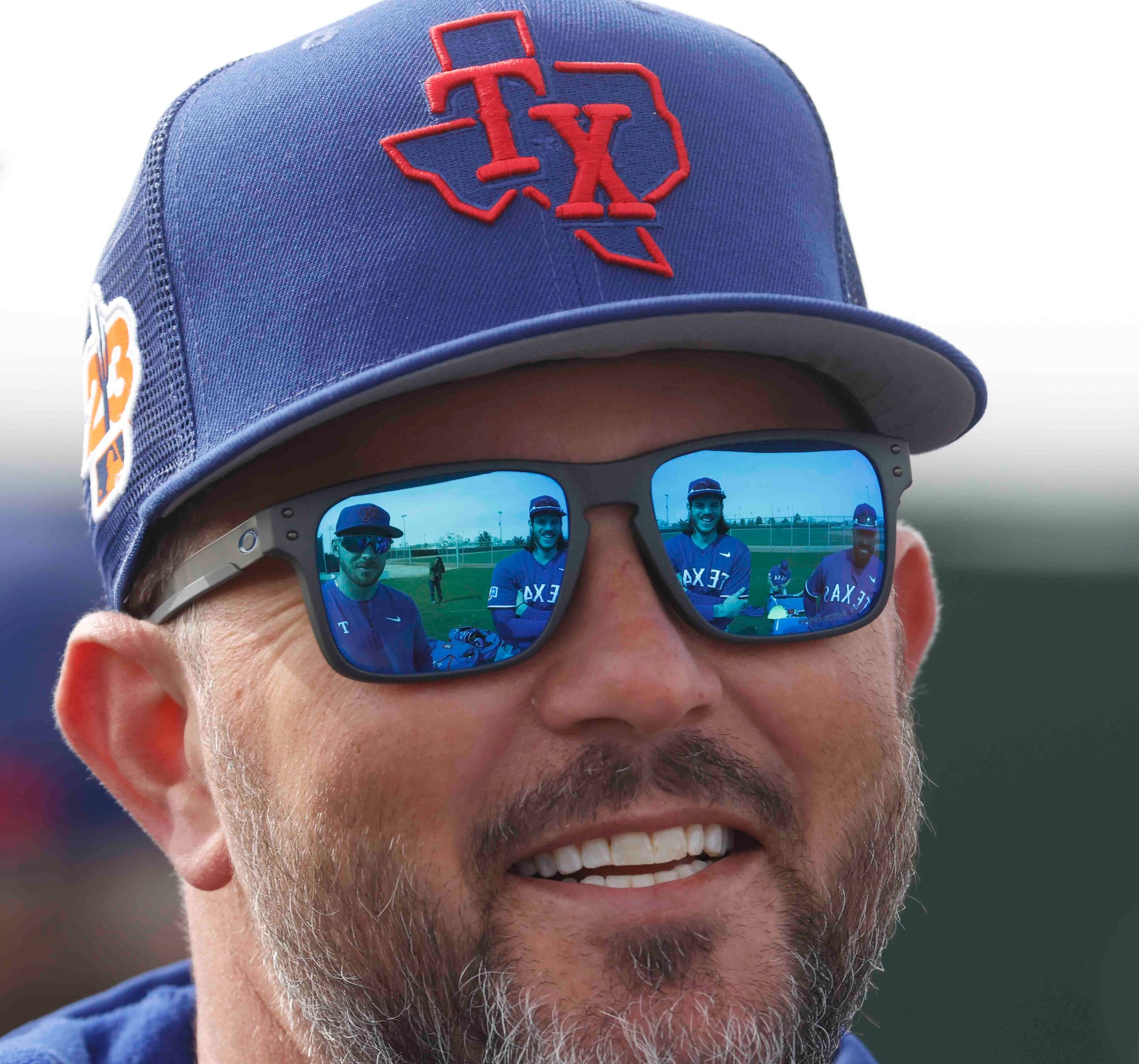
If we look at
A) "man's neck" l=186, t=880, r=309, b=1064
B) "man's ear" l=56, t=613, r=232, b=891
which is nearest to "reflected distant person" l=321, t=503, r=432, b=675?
"man's ear" l=56, t=613, r=232, b=891

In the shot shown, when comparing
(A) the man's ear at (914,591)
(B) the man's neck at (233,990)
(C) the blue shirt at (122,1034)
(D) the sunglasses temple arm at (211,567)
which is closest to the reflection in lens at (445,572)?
(D) the sunglasses temple arm at (211,567)

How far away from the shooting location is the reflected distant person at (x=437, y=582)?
1420 mm

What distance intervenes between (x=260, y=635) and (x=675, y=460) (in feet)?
1.99

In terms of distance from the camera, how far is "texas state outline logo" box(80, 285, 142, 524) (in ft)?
5.50

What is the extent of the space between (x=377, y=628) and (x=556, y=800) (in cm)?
31

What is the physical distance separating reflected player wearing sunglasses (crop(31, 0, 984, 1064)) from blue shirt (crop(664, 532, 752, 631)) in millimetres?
13

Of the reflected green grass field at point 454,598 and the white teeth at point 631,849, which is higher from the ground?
the reflected green grass field at point 454,598

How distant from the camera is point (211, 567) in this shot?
5.15ft

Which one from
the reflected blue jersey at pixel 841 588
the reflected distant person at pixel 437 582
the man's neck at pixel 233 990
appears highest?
the reflected distant person at pixel 437 582

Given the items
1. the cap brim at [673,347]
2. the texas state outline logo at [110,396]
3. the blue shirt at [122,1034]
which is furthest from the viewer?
the blue shirt at [122,1034]

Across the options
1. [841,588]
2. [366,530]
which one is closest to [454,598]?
[366,530]

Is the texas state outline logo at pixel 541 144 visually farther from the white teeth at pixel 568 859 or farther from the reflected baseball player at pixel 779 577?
the white teeth at pixel 568 859

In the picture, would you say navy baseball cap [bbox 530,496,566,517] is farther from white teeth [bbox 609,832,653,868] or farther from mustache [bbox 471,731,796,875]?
white teeth [bbox 609,832,653,868]

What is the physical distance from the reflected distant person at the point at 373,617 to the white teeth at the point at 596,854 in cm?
30
